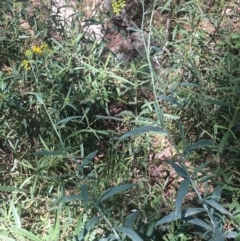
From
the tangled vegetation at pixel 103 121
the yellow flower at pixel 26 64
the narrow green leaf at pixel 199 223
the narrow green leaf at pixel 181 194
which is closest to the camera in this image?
the narrow green leaf at pixel 181 194

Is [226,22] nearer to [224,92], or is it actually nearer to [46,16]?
[224,92]

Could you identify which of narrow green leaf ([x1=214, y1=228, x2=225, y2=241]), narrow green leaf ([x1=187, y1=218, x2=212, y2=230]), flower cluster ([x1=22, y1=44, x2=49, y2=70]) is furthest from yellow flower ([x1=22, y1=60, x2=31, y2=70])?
narrow green leaf ([x1=214, y1=228, x2=225, y2=241])

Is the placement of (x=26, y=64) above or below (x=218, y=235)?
above

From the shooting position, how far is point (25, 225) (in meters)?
2.45

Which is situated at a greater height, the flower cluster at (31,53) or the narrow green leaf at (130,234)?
the flower cluster at (31,53)

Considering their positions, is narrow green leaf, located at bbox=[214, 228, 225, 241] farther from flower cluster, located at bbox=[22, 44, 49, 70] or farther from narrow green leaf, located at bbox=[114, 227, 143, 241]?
flower cluster, located at bbox=[22, 44, 49, 70]

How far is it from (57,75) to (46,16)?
2.38 feet

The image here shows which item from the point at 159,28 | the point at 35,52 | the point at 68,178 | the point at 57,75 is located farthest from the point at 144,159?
the point at 159,28

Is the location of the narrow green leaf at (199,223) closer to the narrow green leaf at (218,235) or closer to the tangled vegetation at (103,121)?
the narrow green leaf at (218,235)

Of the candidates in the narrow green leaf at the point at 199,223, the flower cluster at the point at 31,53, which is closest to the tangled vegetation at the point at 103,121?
the flower cluster at the point at 31,53

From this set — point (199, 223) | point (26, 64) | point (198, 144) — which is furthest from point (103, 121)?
point (199, 223)

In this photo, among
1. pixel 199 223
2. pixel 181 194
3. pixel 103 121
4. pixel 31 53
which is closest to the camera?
pixel 181 194

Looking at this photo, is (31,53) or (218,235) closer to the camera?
(218,235)

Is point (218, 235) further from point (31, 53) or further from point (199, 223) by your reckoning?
point (31, 53)
